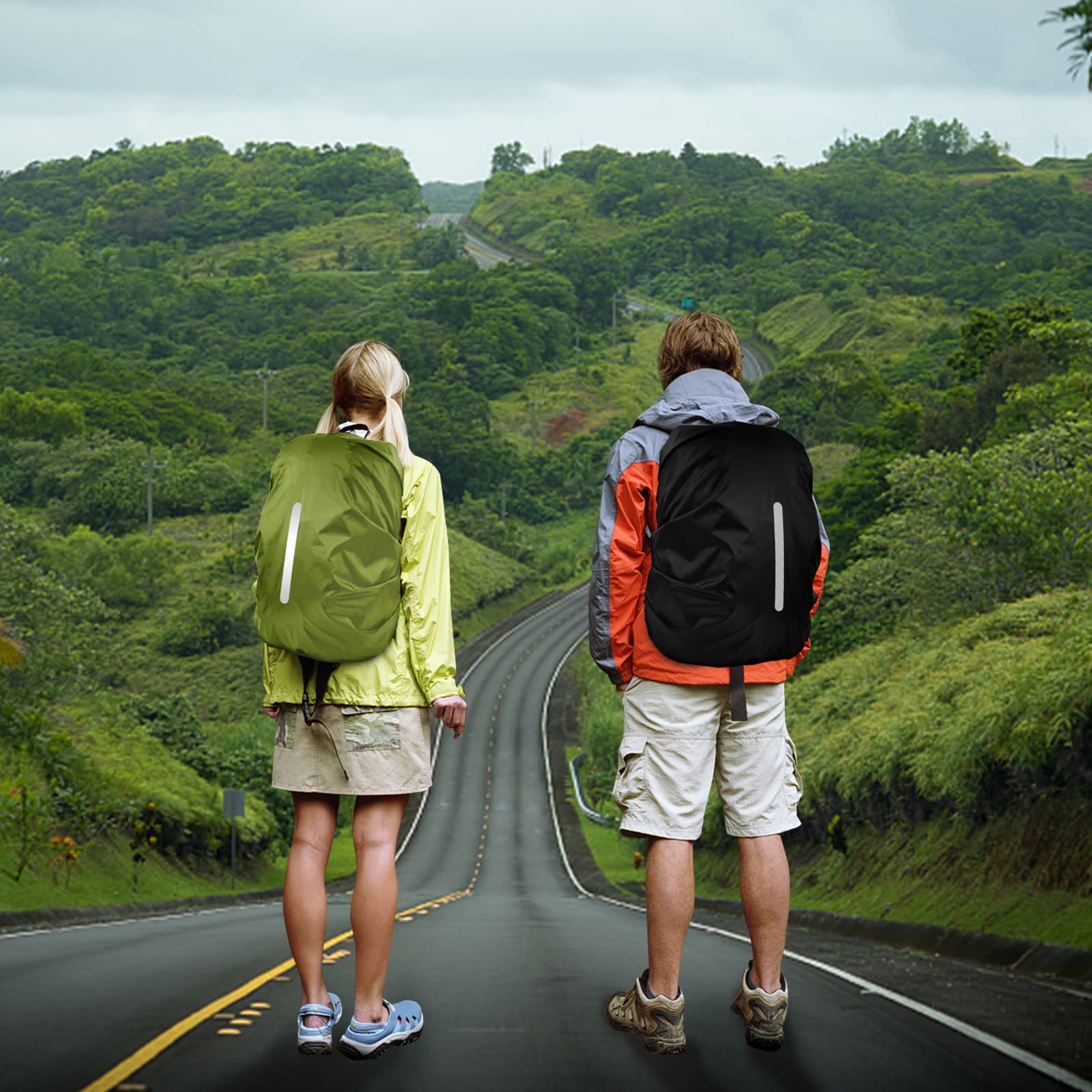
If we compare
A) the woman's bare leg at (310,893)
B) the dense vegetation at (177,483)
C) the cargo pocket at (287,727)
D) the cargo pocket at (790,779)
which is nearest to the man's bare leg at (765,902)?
the cargo pocket at (790,779)

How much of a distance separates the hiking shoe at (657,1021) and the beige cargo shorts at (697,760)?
1.95 ft

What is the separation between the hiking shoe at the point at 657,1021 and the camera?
5.00m

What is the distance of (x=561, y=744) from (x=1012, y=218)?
5286 inches

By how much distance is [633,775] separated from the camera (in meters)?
5.27

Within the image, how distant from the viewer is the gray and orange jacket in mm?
5195

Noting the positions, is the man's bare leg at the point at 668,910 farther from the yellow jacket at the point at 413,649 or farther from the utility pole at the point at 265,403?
the utility pole at the point at 265,403

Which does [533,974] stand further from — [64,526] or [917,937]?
[64,526]

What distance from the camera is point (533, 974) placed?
755 cm

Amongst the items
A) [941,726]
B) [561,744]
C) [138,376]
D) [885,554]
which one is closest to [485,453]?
[138,376]

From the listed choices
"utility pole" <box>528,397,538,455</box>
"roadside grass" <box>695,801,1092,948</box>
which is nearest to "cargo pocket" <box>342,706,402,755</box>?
"roadside grass" <box>695,801,1092,948</box>

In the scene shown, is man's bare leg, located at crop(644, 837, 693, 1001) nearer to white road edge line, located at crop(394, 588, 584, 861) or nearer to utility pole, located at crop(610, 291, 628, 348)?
white road edge line, located at crop(394, 588, 584, 861)

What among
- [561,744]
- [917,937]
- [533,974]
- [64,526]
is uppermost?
[533,974]

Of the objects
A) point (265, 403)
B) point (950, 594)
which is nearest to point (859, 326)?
point (265, 403)

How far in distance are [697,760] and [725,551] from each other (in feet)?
2.62
